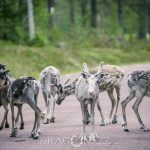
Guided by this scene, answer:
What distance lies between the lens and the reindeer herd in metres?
15.7

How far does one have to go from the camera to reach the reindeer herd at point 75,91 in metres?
15.7

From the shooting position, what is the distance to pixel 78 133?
16.1 metres

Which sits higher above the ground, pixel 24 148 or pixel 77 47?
pixel 77 47

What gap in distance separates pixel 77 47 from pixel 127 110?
27.2m

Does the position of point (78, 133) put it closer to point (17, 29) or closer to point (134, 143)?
point (134, 143)

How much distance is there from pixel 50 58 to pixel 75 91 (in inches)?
921

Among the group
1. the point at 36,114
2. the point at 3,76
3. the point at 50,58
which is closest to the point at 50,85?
the point at 3,76

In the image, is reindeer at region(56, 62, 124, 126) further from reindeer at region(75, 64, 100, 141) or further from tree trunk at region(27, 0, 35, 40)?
tree trunk at region(27, 0, 35, 40)

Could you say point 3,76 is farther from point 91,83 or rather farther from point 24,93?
point 91,83

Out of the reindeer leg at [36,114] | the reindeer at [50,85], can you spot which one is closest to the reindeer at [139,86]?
the reindeer leg at [36,114]

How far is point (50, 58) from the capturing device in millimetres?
39688

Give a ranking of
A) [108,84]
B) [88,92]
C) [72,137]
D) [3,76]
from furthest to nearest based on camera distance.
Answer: [108,84], [3,76], [72,137], [88,92]

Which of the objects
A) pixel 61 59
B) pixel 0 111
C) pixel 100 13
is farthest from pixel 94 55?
pixel 100 13

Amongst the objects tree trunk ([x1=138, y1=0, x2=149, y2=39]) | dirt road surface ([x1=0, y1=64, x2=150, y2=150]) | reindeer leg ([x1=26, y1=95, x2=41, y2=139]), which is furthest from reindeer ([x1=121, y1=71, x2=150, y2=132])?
→ tree trunk ([x1=138, y1=0, x2=149, y2=39])
